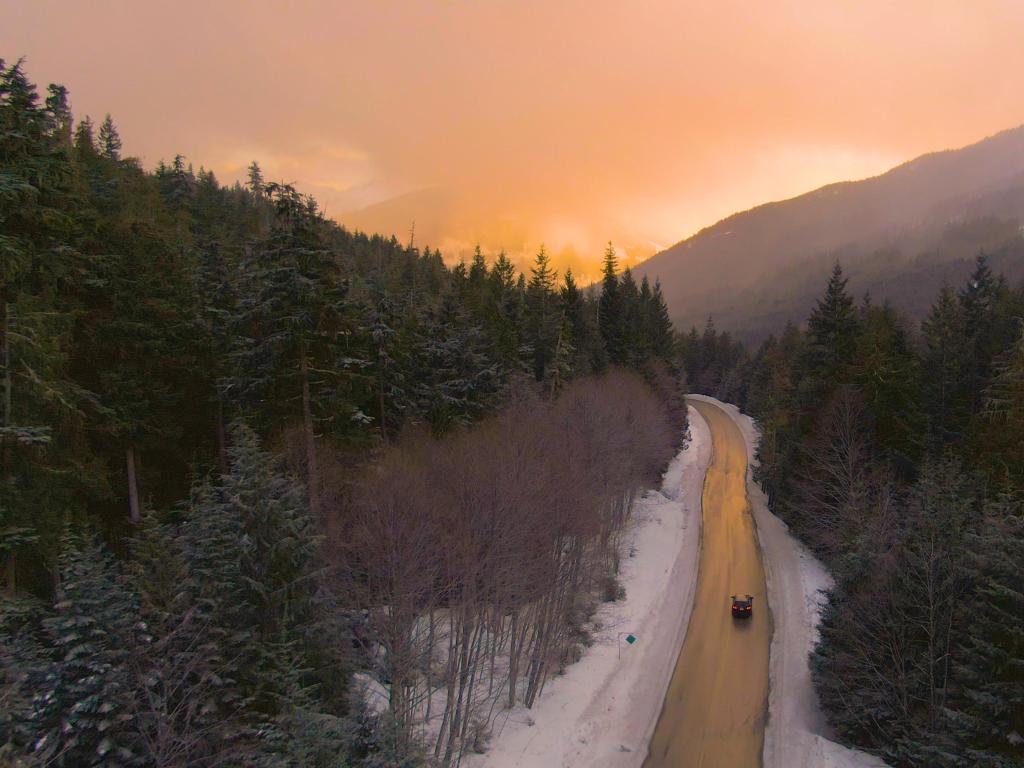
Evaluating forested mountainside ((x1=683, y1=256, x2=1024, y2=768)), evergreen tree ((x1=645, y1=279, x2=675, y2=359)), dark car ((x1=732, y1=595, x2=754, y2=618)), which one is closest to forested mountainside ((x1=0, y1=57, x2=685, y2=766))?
dark car ((x1=732, y1=595, x2=754, y2=618))

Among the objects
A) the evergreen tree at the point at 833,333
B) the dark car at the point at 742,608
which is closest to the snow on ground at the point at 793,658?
the dark car at the point at 742,608

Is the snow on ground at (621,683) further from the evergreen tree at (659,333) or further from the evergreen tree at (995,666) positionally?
the evergreen tree at (659,333)

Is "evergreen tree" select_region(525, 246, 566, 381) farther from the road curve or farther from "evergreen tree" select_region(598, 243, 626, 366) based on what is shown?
the road curve

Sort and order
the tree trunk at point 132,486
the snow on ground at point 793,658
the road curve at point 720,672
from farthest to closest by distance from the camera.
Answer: the tree trunk at point 132,486 → the road curve at point 720,672 → the snow on ground at point 793,658

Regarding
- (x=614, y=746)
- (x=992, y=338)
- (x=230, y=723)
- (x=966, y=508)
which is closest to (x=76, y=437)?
(x=230, y=723)

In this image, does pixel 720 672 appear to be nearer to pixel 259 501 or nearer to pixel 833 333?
pixel 259 501

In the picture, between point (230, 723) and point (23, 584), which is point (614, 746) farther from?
point (23, 584)
